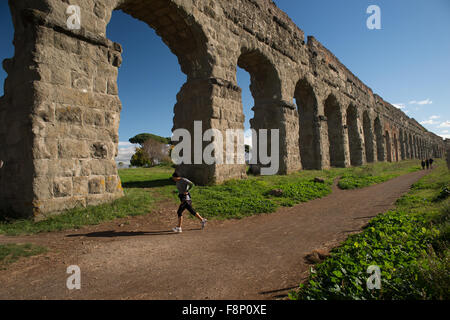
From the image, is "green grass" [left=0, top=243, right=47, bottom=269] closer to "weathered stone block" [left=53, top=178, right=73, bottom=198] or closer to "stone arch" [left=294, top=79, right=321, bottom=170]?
"weathered stone block" [left=53, top=178, right=73, bottom=198]

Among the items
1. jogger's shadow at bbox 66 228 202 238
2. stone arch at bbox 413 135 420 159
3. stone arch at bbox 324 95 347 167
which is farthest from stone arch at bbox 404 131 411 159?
jogger's shadow at bbox 66 228 202 238

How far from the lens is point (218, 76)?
8.95 metres

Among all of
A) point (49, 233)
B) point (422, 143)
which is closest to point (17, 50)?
point (49, 233)

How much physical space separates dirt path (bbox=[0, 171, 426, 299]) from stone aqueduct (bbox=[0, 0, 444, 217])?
1533 mm

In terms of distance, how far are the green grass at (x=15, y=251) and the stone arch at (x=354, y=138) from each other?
22788 millimetres

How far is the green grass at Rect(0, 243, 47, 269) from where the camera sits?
311cm

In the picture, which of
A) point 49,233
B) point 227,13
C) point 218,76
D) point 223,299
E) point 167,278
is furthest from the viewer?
point 227,13

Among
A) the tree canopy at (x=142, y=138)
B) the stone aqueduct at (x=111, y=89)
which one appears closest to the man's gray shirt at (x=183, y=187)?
the stone aqueduct at (x=111, y=89)

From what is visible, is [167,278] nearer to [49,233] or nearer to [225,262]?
[225,262]

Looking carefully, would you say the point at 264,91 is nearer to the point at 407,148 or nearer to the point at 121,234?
the point at 121,234

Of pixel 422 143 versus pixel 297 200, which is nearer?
pixel 297 200

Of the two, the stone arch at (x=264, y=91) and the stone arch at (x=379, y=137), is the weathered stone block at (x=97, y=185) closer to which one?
the stone arch at (x=264, y=91)

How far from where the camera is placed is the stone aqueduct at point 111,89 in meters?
4.98
